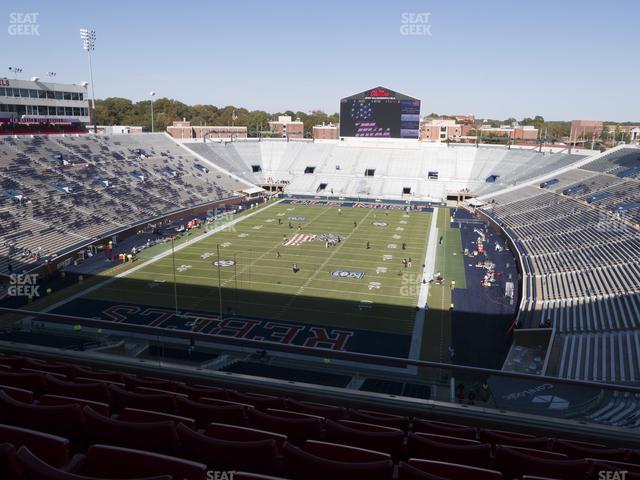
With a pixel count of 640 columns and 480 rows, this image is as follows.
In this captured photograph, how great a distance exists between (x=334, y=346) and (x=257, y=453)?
63.4 ft

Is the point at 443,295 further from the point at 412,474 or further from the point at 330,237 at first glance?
the point at 412,474

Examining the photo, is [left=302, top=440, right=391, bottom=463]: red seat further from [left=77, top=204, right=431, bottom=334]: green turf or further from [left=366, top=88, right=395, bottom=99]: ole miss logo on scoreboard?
[left=366, top=88, right=395, bottom=99]: ole miss logo on scoreboard

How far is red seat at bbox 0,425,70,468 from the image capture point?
9.50ft

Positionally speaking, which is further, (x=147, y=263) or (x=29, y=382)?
(x=147, y=263)

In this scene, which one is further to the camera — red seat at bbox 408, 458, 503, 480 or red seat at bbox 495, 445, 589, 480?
red seat at bbox 495, 445, 589, 480

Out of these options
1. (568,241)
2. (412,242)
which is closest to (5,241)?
(412,242)

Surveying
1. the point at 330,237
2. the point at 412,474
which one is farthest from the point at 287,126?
the point at 412,474

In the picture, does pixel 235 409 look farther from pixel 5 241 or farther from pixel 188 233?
pixel 188 233

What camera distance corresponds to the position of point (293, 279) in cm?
3162

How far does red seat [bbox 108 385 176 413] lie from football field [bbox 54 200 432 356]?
18.1 m

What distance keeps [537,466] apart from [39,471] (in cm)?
313

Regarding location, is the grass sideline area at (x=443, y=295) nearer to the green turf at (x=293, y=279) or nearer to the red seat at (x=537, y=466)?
the green turf at (x=293, y=279)

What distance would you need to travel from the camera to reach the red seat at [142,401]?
4258 mm

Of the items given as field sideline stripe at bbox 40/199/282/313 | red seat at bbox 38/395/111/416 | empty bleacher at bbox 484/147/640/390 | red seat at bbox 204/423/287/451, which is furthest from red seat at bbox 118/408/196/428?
field sideline stripe at bbox 40/199/282/313
